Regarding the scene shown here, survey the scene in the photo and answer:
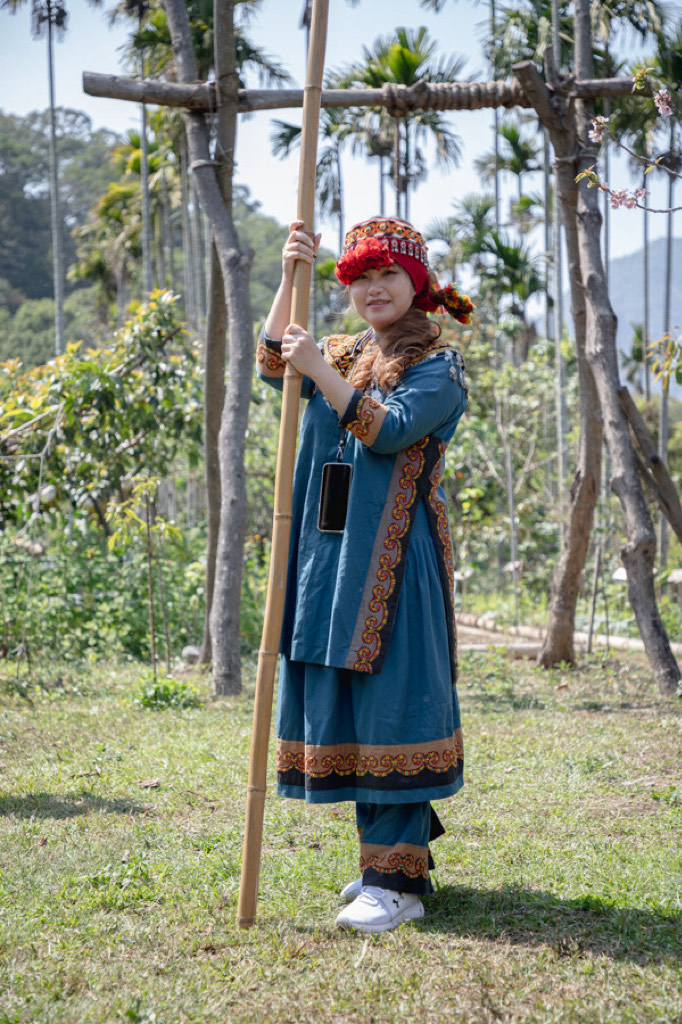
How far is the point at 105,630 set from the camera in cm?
712

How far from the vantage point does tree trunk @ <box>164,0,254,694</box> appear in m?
5.68

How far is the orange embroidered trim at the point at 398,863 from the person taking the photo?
96.1 inches

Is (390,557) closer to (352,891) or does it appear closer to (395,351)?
(395,351)

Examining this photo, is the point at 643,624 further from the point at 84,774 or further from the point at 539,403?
the point at 539,403

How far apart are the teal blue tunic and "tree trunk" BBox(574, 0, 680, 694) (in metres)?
A: 3.12

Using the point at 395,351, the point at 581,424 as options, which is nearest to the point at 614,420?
the point at 581,424

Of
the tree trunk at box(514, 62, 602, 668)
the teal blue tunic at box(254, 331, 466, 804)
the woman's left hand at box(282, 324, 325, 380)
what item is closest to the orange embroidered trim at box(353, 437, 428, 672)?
the teal blue tunic at box(254, 331, 466, 804)

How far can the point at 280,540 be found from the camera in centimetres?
244

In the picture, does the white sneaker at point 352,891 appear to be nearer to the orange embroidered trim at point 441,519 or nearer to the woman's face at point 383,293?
the orange embroidered trim at point 441,519

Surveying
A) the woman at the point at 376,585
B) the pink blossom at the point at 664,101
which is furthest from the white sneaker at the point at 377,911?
the pink blossom at the point at 664,101

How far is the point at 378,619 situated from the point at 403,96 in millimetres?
4089

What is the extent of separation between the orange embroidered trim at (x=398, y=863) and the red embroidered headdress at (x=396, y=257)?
1.39m

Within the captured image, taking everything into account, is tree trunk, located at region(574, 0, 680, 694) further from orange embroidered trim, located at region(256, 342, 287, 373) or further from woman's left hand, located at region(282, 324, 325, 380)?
woman's left hand, located at region(282, 324, 325, 380)

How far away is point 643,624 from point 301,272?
3604 millimetres
